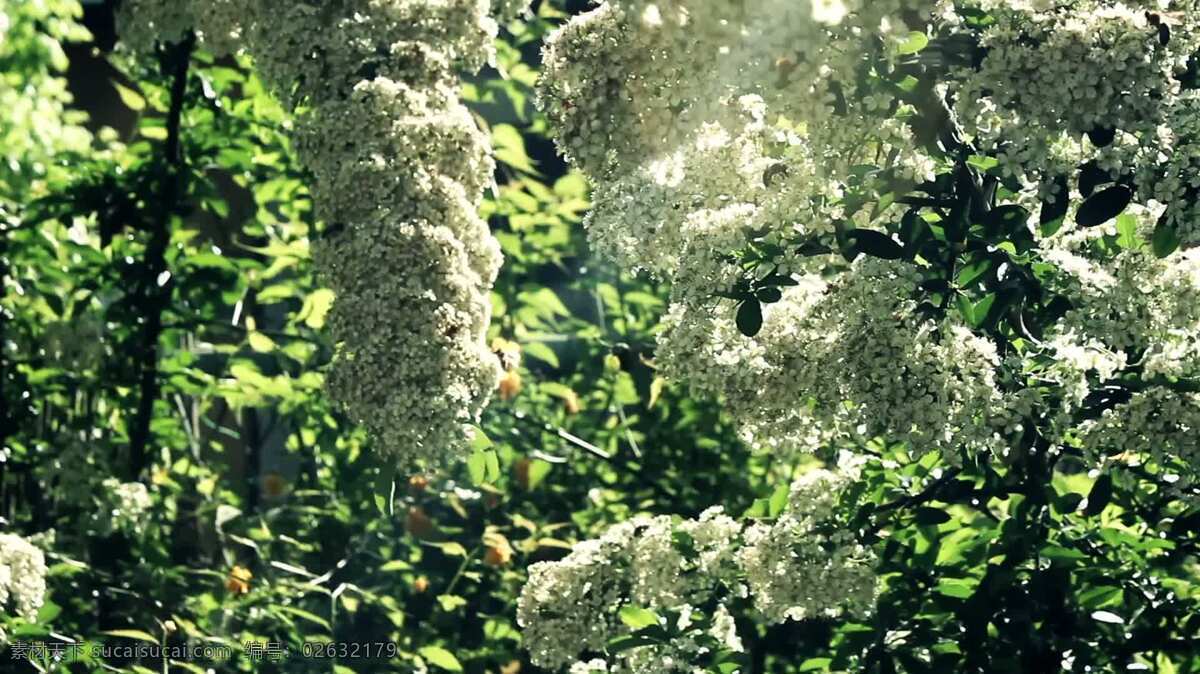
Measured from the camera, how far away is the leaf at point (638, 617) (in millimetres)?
3318

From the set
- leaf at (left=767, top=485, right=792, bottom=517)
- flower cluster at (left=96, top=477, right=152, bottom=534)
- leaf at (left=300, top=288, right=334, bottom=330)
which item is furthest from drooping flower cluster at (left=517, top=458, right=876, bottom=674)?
flower cluster at (left=96, top=477, right=152, bottom=534)

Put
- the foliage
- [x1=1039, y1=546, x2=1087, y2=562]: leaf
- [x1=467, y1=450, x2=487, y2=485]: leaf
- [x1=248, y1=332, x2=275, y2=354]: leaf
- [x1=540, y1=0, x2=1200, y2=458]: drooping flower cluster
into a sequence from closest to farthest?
[x1=540, y1=0, x2=1200, y2=458]: drooping flower cluster
the foliage
[x1=1039, y1=546, x2=1087, y2=562]: leaf
[x1=467, y1=450, x2=487, y2=485]: leaf
[x1=248, y1=332, x2=275, y2=354]: leaf

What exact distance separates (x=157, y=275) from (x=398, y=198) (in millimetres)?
1697

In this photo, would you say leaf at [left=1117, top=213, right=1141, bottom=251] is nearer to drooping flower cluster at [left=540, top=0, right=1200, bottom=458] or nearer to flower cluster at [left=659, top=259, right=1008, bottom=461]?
drooping flower cluster at [left=540, top=0, right=1200, bottom=458]

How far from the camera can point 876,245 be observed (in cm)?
276

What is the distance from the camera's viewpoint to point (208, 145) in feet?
15.0

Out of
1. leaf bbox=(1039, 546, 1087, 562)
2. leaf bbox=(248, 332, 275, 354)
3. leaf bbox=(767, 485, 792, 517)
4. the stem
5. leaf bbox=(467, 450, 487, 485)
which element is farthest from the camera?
leaf bbox=(248, 332, 275, 354)

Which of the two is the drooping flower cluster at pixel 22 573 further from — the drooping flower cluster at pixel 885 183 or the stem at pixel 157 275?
the drooping flower cluster at pixel 885 183

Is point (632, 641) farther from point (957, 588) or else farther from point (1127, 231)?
point (1127, 231)

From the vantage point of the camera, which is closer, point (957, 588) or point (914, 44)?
point (914, 44)

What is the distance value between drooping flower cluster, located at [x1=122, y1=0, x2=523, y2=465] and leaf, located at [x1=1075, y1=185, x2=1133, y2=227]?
1101 mm

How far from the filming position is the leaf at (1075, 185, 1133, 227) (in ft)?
8.77

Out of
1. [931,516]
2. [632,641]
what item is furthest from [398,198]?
[931,516]

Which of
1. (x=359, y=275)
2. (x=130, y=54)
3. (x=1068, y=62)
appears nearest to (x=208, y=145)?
(x=130, y=54)
